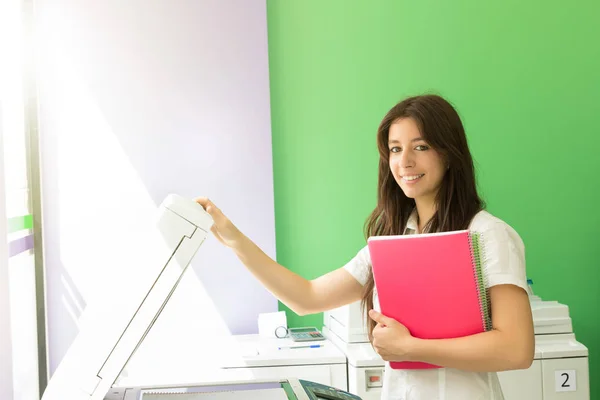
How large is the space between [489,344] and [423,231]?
353mm

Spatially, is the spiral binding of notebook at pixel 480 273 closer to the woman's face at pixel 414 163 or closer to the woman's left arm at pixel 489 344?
the woman's left arm at pixel 489 344

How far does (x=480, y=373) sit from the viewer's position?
1601 millimetres

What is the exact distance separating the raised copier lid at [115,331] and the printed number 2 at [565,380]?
205cm

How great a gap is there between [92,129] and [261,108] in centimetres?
80

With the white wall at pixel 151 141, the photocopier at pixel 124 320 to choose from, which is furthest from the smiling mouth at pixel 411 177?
the white wall at pixel 151 141

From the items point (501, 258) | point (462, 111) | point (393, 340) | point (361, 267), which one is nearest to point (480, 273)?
point (501, 258)

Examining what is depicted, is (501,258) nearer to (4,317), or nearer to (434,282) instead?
(434,282)

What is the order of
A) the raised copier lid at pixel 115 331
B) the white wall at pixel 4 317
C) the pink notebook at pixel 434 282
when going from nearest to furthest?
the raised copier lid at pixel 115 331
the pink notebook at pixel 434 282
the white wall at pixel 4 317

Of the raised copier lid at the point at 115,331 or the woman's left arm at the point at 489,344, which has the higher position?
the raised copier lid at the point at 115,331

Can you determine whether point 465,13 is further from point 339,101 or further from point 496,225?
point 496,225

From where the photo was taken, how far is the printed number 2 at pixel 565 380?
266 centimetres

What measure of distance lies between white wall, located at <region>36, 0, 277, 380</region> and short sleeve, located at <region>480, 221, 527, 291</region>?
5.86 feet

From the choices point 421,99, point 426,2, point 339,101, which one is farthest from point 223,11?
point 421,99

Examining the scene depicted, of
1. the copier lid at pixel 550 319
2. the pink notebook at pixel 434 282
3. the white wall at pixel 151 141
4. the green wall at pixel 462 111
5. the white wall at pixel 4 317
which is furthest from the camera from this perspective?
the green wall at pixel 462 111
